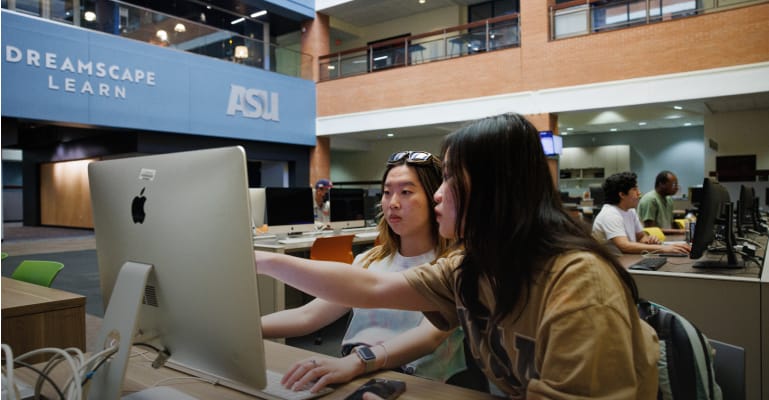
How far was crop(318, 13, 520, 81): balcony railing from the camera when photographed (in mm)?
10258

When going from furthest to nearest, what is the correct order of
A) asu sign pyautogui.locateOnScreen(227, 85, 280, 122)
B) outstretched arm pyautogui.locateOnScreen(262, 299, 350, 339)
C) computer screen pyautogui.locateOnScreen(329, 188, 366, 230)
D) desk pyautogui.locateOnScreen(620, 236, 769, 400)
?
asu sign pyautogui.locateOnScreen(227, 85, 280, 122) → computer screen pyautogui.locateOnScreen(329, 188, 366, 230) → desk pyautogui.locateOnScreen(620, 236, 769, 400) → outstretched arm pyautogui.locateOnScreen(262, 299, 350, 339)

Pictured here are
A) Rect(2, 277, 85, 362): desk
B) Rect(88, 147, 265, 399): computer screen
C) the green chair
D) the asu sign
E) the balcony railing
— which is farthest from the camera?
the asu sign

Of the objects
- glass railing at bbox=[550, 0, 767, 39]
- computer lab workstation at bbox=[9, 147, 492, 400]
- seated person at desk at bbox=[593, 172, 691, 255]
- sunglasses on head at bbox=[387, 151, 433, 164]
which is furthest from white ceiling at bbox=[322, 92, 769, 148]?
computer lab workstation at bbox=[9, 147, 492, 400]

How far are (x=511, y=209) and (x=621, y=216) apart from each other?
3.49 metres

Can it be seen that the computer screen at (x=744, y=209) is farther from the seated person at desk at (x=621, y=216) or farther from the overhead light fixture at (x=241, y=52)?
the overhead light fixture at (x=241, y=52)

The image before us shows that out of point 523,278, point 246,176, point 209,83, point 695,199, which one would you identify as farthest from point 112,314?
point 209,83

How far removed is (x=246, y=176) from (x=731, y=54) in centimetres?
948

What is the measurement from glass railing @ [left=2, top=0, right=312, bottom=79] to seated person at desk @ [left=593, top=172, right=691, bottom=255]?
28.3 ft

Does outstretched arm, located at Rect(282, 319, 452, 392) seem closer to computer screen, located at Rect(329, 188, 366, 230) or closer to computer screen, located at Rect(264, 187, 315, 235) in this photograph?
computer screen, located at Rect(264, 187, 315, 235)

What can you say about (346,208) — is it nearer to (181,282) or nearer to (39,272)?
(39,272)

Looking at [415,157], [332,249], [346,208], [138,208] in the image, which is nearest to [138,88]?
[346,208]

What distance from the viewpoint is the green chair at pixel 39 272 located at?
2.74 meters

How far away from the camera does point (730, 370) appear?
1109mm

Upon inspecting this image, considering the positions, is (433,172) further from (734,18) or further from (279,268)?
(734,18)
